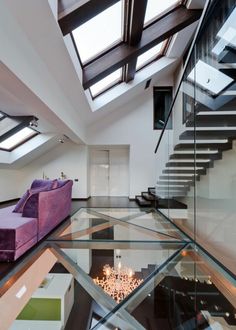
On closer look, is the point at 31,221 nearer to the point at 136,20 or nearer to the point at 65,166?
the point at 136,20

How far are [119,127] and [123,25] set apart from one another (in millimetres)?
4036

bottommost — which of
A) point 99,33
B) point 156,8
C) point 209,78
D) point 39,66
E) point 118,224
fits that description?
point 118,224

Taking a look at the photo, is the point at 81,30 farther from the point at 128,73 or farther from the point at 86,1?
the point at 128,73

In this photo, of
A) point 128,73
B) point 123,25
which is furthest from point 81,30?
point 128,73

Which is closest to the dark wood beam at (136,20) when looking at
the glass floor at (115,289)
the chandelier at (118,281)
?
the glass floor at (115,289)

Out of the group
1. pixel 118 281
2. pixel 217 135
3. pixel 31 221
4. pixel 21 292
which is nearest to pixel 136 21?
pixel 217 135

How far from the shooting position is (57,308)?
3.97m

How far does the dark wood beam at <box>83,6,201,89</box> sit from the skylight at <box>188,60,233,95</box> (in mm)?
2068

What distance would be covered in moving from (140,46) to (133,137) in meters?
3.67

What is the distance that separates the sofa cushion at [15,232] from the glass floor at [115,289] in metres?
0.24

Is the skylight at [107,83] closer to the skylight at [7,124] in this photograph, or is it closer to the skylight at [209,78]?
the skylight at [7,124]

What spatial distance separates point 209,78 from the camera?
3.00 metres

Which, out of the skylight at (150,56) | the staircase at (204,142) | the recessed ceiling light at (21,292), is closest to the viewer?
the recessed ceiling light at (21,292)

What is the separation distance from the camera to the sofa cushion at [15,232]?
113 inches
